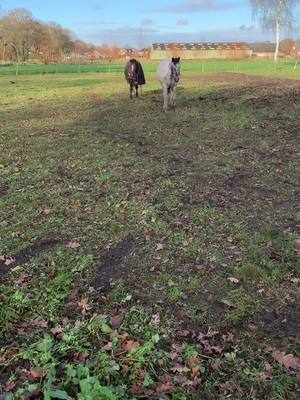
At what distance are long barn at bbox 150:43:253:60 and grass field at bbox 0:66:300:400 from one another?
65.8 meters

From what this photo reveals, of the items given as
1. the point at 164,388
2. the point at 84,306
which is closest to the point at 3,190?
the point at 84,306

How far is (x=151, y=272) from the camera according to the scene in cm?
464

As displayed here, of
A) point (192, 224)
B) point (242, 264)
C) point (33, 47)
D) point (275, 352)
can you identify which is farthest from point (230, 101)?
point (33, 47)

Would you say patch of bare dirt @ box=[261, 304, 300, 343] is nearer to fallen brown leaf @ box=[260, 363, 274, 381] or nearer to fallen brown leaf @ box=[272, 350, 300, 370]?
fallen brown leaf @ box=[272, 350, 300, 370]

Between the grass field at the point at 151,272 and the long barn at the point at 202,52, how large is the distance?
216 feet

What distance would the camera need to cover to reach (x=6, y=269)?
477cm

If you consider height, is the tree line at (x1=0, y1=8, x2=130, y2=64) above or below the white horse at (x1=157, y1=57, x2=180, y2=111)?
above

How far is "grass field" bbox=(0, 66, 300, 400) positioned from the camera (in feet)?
10.4

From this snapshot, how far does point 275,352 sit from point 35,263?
2.70m

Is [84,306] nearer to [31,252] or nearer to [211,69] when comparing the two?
[31,252]

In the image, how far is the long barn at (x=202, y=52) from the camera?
9256 cm

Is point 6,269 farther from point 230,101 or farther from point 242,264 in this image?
point 230,101

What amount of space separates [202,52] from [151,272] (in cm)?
11273

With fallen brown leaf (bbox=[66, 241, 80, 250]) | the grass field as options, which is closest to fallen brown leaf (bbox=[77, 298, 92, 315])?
the grass field
